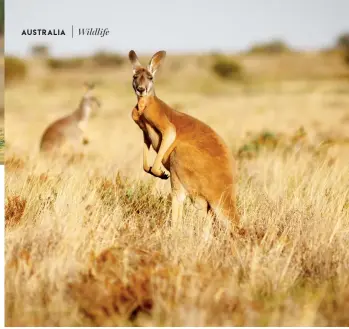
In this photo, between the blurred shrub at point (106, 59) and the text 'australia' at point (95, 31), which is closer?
the text 'australia' at point (95, 31)

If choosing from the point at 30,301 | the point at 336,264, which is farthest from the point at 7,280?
the point at 336,264

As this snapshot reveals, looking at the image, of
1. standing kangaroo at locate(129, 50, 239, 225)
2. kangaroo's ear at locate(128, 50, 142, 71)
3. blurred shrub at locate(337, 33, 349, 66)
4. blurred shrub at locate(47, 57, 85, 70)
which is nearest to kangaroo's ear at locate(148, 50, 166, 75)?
standing kangaroo at locate(129, 50, 239, 225)

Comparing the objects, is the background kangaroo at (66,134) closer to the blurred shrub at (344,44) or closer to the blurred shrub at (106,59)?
the blurred shrub at (106,59)

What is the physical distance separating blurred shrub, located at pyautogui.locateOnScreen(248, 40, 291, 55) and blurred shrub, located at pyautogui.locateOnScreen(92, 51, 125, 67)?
17.4m

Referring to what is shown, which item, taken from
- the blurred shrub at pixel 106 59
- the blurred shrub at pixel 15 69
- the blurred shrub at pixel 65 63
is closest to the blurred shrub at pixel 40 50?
the blurred shrub at pixel 15 69

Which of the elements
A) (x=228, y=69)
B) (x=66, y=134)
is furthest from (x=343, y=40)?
(x=66, y=134)

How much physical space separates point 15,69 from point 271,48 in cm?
3177

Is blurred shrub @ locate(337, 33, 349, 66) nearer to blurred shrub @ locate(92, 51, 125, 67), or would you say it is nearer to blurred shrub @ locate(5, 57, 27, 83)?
blurred shrub @ locate(92, 51, 125, 67)

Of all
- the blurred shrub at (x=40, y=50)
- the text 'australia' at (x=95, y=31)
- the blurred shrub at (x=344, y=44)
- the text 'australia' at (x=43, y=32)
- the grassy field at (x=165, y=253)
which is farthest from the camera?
the blurred shrub at (x=344, y=44)

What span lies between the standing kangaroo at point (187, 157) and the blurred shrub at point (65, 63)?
1767 inches

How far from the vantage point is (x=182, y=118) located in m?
5.87

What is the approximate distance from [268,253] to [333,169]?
302 cm

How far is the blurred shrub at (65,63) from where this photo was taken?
49.7 metres

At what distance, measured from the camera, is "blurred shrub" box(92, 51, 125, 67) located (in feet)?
173
